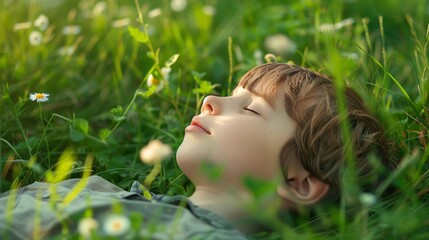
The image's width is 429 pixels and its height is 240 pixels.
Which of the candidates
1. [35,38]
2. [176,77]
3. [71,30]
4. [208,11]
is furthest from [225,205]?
[208,11]

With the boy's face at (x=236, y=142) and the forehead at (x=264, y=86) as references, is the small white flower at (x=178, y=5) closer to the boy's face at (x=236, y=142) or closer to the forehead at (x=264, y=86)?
the forehead at (x=264, y=86)

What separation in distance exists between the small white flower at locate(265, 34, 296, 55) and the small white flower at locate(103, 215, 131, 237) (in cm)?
163

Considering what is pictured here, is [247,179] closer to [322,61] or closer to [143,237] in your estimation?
[143,237]

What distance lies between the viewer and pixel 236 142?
165cm

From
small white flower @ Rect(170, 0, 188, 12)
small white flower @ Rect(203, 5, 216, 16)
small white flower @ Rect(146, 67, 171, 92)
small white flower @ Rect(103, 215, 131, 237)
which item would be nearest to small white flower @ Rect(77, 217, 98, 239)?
small white flower @ Rect(103, 215, 131, 237)

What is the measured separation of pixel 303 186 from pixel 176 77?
973 millimetres

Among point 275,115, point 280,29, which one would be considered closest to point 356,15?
point 280,29

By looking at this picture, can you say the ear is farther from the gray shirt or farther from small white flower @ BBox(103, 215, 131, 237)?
small white flower @ BBox(103, 215, 131, 237)

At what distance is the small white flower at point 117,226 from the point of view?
1.19 meters

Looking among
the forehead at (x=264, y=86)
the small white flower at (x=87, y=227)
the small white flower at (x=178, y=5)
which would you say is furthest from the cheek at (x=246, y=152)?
the small white flower at (x=178, y=5)

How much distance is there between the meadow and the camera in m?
1.68

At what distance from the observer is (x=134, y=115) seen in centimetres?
229

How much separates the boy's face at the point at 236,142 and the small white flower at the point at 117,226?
16.6 inches

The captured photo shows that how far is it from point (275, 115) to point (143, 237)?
0.58 m
